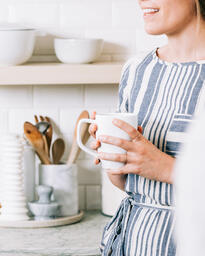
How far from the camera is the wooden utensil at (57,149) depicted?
69.7 inches

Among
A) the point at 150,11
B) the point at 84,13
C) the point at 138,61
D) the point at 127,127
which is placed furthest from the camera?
the point at 84,13

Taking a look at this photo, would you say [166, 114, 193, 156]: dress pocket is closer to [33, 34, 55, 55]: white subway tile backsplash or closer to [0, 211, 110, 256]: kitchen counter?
[0, 211, 110, 256]: kitchen counter

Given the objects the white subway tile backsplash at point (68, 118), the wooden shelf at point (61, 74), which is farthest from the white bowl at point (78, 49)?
the white subway tile backsplash at point (68, 118)

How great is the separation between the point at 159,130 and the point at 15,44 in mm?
768

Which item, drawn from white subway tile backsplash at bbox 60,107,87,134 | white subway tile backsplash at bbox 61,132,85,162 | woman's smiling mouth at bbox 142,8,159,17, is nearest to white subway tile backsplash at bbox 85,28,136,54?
white subway tile backsplash at bbox 60,107,87,134

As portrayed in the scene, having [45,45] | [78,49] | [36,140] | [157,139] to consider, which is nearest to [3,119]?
[36,140]

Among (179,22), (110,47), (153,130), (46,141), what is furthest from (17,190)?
(179,22)

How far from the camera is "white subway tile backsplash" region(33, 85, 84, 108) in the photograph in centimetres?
187

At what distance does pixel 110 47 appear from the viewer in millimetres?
1839

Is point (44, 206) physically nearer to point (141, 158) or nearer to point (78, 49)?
point (78, 49)

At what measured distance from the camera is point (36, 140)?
5.66 feet

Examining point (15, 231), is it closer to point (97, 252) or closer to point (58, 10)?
point (97, 252)

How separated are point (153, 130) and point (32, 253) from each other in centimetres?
61

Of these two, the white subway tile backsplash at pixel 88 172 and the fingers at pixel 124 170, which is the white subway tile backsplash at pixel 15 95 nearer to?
the white subway tile backsplash at pixel 88 172
